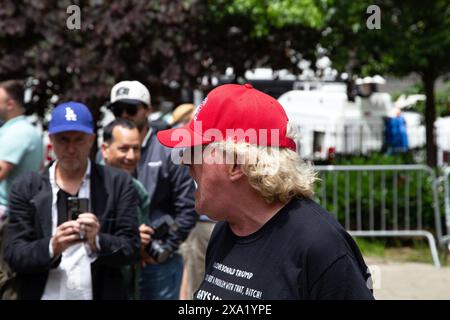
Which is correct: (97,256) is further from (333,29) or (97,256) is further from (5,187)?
(333,29)

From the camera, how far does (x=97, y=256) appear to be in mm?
4449

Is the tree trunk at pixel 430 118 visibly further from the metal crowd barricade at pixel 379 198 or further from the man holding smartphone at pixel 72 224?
the man holding smartphone at pixel 72 224

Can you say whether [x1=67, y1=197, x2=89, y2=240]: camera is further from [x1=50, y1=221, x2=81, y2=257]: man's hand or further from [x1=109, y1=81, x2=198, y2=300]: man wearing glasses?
[x1=109, y1=81, x2=198, y2=300]: man wearing glasses

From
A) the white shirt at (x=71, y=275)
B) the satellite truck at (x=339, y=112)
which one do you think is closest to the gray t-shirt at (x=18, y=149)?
the white shirt at (x=71, y=275)

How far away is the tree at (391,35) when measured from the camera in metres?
10.0

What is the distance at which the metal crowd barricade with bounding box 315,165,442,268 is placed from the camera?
1032 cm

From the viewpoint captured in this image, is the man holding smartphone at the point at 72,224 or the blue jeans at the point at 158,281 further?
the blue jeans at the point at 158,281

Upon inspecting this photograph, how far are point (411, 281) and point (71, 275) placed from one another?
528cm

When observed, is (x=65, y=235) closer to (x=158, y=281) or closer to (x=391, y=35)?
(x=158, y=281)

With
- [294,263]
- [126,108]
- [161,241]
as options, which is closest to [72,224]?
[161,241]

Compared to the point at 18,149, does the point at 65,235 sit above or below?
below

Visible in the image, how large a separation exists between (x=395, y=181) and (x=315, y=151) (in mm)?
2269

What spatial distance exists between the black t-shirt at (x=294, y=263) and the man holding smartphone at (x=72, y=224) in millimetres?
1701

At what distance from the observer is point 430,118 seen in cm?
1152
